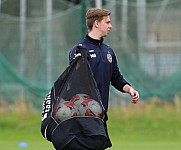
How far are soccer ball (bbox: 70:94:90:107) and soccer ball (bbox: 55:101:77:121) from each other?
0.03 m

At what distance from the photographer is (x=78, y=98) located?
6992 millimetres

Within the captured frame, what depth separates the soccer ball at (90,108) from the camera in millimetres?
6961

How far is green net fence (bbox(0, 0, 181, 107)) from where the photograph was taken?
15.5 m

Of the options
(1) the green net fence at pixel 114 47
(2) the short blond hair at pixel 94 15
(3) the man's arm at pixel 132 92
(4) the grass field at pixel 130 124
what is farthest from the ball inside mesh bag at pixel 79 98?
(1) the green net fence at pixel 114 47

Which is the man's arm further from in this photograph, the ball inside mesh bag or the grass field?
the grass field

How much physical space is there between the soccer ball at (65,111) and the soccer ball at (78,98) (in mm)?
33


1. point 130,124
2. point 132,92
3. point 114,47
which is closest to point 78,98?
point 132,92

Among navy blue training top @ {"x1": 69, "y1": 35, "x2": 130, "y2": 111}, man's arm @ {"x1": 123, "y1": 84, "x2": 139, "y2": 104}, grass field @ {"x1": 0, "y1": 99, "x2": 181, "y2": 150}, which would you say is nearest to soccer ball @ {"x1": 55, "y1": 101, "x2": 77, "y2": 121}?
navy blue training top @ {"x1": 69, "y1": 35, "x2": 130, "y2": 111}

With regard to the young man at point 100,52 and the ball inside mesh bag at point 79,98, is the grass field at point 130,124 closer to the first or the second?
the young man at point 100,52

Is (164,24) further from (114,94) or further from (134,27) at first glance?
(114,94)

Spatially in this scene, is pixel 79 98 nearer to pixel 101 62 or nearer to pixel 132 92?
pixel 101 62

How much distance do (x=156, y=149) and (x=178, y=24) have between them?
4.12 meters

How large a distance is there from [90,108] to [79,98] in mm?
128

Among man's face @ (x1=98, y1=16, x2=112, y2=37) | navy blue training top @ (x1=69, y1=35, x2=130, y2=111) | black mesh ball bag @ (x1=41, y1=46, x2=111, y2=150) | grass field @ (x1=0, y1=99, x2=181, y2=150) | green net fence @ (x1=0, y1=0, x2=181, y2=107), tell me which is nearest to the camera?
black mesh ball bag @ (x1=41, y1=46, x2=111, y2=150)
